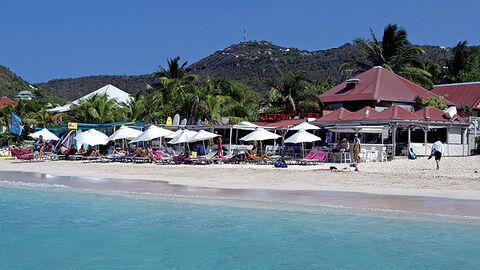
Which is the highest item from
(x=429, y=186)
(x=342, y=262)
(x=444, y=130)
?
(x=444, y=130)

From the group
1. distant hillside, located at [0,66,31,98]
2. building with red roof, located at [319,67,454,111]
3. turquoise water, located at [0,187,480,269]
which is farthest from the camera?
distant hillside, located at [0,66,31,98]

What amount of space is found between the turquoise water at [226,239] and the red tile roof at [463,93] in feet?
95.6

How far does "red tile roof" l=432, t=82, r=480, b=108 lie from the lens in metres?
37.8

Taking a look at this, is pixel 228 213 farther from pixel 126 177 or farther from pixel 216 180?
pixel 126 177

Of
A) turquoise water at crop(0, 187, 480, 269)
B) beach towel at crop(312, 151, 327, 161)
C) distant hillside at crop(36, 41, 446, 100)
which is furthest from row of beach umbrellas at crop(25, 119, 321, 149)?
distant hillside at crop(36, 41, 446, 100)

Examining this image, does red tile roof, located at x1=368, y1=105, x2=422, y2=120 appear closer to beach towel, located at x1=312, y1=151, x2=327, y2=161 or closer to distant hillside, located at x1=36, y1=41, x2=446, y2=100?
beach towel, located at x1=312, y1=151, x2=327, y2=161

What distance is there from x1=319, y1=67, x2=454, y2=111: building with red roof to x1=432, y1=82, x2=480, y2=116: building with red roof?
2596 mm

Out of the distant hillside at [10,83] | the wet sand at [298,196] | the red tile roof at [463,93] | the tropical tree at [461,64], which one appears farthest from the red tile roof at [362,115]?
the distant hillside at [10,83]

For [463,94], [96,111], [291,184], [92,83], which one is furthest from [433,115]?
[92,83]

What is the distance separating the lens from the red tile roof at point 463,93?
37.8 metres

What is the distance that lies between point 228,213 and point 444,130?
63.3 feet

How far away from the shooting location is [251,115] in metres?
38.5

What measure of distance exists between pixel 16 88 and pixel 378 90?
75.7 m

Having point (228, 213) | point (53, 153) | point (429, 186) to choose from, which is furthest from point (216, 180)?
point (53, 153)
